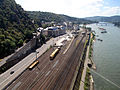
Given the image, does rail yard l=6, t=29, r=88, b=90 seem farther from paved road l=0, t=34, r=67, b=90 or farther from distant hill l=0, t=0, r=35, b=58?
distant hill l=0, t=0, r=35, b=58

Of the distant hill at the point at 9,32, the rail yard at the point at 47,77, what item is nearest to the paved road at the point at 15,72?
the rail yard at the point at 47,77

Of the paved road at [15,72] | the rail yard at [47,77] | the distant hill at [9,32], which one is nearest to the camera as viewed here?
the rail yard at [47,77]

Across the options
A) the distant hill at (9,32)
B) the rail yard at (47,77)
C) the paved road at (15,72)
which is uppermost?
the distant hill at (9,32)

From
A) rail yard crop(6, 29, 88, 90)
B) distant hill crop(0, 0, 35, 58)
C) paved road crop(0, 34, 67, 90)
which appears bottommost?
rail yard crop(6, 29, 88, 90)

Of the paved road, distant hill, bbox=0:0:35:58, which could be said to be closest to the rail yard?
the paved road

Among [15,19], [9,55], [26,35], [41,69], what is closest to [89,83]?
[41,69]

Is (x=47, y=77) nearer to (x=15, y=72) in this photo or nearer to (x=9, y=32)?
(x=15, y=72)

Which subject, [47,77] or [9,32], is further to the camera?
[9,32]

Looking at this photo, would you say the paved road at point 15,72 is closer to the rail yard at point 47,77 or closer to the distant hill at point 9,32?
the rail yard at point 47,77

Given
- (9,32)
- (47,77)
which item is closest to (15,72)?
(47,77)

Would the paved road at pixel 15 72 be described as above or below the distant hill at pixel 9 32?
below

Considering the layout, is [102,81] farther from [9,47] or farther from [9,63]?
[9,47]

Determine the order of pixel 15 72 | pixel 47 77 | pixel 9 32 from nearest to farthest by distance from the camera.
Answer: pixel 47 77 → pixel 15 72 → pixel 9 32
